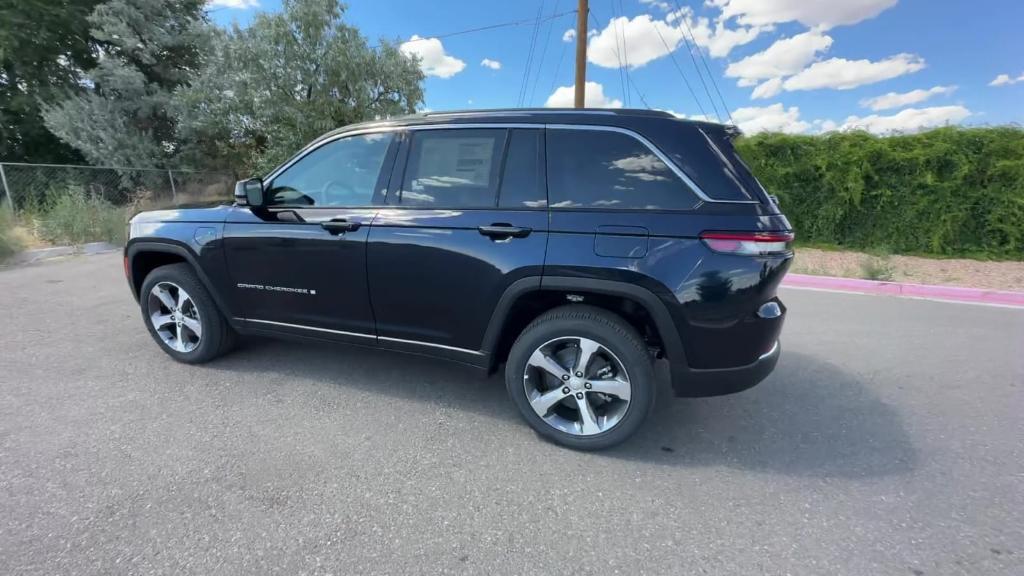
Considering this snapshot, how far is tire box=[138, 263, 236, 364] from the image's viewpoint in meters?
Answer: 3.71

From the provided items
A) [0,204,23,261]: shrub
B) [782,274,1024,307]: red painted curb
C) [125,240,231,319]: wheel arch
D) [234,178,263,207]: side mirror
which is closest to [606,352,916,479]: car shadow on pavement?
[234,178,263,207]: side mirror

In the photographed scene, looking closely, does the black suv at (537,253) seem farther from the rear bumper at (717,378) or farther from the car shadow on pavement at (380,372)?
the car shadow on pavement at (380,372)

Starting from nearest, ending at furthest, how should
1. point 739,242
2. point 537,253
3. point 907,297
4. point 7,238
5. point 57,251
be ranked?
point 739,242 → point 537,253 → point 907,297 → point 7,238 → point 57,251

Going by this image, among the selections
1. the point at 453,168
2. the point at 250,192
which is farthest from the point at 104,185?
the point at 453,168

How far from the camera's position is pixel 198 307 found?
3.70 m

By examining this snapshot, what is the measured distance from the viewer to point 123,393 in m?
3.34

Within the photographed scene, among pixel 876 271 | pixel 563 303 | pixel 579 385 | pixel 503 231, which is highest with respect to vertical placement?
pixel 503 231

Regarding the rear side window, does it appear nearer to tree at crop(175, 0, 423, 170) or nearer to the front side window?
the front side window

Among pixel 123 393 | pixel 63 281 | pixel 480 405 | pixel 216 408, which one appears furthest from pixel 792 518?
pixel 63 281

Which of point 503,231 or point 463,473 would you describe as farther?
point 503,231

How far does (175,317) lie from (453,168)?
2.59 m

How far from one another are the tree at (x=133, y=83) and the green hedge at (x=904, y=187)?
15164 mm

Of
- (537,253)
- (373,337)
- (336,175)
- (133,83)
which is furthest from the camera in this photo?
(133,83)

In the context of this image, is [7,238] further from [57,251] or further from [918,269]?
[918,269]
